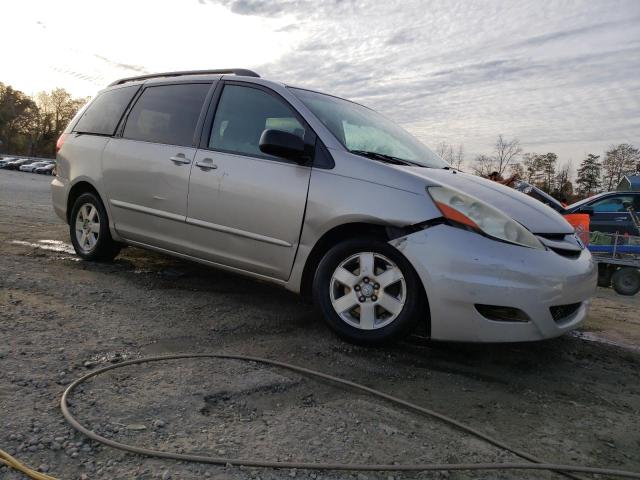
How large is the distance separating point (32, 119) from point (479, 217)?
9937 cm

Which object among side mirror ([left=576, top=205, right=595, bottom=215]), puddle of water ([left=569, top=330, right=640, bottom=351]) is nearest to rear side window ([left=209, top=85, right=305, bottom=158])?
puddle of water ([left=569, top=330, right=640, bottom=351])

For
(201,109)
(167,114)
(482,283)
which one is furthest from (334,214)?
(167,114)

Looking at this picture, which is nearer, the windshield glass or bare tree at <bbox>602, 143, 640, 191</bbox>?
the windshield glass

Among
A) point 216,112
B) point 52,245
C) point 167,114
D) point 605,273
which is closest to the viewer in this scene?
point 216,112

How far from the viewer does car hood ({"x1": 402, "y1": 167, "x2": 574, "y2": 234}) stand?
3.29 m

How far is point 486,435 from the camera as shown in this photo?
228 centimetres

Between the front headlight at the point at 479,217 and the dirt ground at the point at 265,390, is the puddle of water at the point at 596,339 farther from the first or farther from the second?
the front headlight at the point at 479,217

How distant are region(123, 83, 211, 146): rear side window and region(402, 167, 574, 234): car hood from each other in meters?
1.92

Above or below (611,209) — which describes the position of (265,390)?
below

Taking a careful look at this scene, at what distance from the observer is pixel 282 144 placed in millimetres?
3395

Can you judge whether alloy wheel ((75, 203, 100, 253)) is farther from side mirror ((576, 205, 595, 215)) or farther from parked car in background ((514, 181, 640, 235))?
parked car in background ((514, 181, 640, 235))

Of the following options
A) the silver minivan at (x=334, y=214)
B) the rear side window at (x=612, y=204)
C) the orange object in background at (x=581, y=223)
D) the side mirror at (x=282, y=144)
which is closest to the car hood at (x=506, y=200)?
the silver minivan at (x=334, y=214)

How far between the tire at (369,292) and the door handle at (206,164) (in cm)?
121

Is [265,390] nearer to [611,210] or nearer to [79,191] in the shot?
[79,191]
